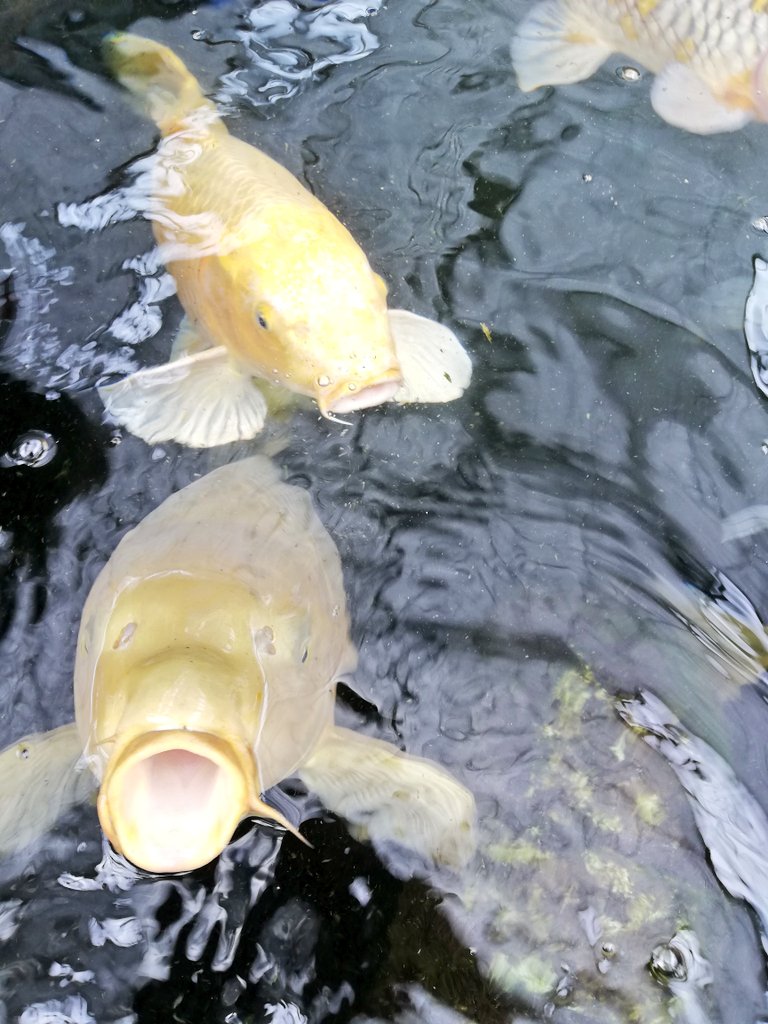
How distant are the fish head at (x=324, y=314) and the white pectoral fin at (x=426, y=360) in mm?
370

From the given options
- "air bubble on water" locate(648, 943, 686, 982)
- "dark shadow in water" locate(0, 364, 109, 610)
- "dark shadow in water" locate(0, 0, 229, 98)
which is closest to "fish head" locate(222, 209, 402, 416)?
"dark shadow in water" locate(0, 364, 109, 610)

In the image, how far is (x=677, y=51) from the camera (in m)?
3.86

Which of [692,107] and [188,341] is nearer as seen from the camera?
[188,341]

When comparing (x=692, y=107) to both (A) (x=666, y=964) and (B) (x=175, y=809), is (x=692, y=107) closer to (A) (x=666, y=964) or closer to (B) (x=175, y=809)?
(A) (x=666, y=964)

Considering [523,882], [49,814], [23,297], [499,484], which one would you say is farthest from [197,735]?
[23,297]

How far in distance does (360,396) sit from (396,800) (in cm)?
117

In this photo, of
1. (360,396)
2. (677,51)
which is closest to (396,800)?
(360,396)

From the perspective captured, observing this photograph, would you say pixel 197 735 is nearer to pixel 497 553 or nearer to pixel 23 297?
pixel 497 553

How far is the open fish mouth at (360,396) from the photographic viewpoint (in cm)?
277

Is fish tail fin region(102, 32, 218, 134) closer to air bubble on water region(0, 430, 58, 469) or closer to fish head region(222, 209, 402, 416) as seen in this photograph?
fish head region(222, 209, 402, 416)

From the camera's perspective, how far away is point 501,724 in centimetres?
281

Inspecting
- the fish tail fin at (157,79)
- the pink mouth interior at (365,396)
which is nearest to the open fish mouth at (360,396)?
the pink mouth interior at (365,396)

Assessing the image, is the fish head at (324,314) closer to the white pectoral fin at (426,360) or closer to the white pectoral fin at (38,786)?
the white pectoral fin at (426,360)

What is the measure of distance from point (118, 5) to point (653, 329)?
2593mm
